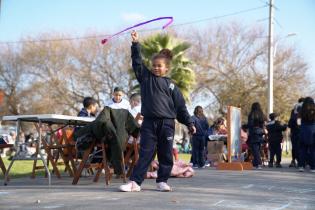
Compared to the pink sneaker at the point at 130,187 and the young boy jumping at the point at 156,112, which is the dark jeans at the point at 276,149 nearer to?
the young boy jumping at the point at 156,112

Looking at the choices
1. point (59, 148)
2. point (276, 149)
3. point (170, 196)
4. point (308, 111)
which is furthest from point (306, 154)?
point (170, 196)

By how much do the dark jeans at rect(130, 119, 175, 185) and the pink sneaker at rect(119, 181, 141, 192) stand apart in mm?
66

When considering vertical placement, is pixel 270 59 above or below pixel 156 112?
above

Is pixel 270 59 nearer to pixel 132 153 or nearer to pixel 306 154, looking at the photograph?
pixel 306 154

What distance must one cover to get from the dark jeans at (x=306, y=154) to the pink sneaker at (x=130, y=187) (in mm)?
6829

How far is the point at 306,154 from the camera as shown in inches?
517

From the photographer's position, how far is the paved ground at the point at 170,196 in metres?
5.67

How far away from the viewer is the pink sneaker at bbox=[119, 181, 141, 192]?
691cm

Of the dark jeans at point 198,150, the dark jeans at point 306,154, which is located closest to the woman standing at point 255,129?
the dark jeans at point 306,154

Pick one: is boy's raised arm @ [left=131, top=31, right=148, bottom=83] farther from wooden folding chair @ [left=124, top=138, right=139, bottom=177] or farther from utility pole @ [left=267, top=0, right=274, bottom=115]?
utility pole @ [left=267, top=0, right=274, bottom=115]

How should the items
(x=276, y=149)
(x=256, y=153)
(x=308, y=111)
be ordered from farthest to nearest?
(x=276, y=149), (x=256, y=153), (x=308, y=111)

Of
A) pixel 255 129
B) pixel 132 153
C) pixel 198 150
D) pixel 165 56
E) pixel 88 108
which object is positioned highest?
pixel 165 56

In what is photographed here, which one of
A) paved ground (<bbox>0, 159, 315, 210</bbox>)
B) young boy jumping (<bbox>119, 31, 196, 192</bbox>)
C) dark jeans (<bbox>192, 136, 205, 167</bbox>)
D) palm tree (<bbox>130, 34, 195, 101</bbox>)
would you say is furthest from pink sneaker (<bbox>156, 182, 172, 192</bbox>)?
palm tree (<bbox>130, 34, 195, 101</bbox>)

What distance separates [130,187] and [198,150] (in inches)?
313
